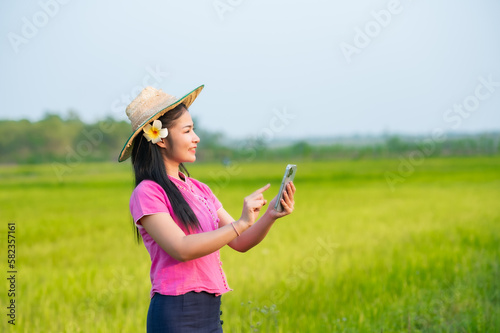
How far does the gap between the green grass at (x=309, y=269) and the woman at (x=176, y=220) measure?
129 centimetres

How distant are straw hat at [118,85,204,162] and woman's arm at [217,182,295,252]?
0.51 m

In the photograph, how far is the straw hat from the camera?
2.16m

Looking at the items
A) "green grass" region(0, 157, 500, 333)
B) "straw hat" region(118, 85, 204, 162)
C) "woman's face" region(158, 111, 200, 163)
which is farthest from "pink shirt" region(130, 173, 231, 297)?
"green grass" region(0, 157, 500, 333)

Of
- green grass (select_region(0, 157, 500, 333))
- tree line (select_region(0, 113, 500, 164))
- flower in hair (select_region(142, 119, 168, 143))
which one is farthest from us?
tree line (select_region(0, 113, 500, 164))

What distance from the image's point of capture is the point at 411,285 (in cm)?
498

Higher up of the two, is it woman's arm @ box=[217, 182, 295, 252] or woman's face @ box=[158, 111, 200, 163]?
woman's face @ box=[158, 111, 200, 163]

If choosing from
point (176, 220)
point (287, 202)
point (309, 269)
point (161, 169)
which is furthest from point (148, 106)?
point (309, 269)

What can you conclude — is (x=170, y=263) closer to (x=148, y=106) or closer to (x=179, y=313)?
(x=179, y=313)

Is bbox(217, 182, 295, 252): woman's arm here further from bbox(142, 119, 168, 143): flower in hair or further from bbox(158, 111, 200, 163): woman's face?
bbox(142, 119, 168, 143): flower in hair

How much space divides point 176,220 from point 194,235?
163mm

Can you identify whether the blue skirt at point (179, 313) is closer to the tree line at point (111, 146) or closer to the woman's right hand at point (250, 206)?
the woman's right hand at point (250, 206)

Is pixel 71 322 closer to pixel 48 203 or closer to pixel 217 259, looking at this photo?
pixel 217 259

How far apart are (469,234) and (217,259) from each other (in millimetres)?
7044

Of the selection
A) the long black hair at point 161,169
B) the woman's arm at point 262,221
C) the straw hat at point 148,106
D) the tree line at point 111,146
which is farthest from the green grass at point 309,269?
the tree line at point 111,146
